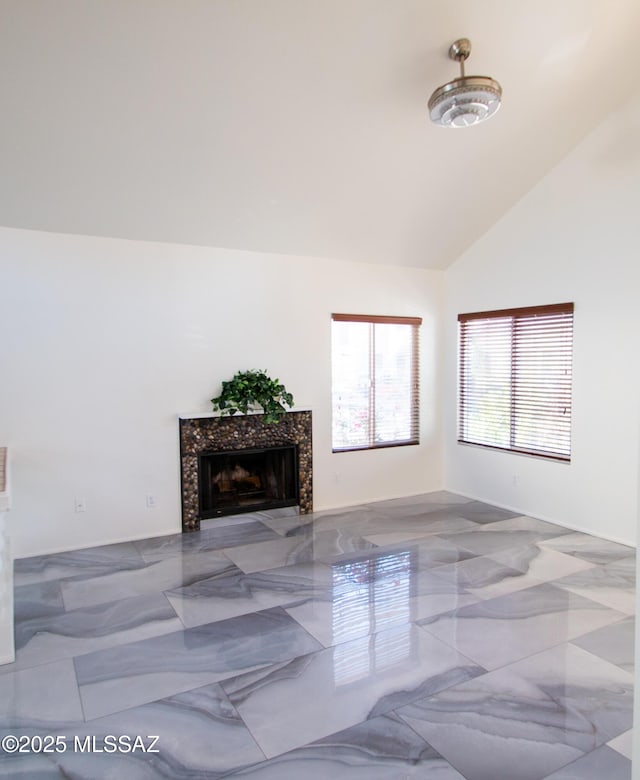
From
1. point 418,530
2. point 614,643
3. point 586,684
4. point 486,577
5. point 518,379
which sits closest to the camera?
point 586,684

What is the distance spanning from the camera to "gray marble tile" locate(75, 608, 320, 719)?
263 cm

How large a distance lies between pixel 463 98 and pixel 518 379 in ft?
9.59

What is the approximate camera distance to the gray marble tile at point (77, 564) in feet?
13.1

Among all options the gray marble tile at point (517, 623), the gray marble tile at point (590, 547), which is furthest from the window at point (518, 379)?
the gray marble tile at point (517, 623)

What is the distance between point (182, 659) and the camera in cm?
291

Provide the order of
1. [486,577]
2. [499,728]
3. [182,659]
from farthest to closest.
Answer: [486,577], [182,659], [499,728]

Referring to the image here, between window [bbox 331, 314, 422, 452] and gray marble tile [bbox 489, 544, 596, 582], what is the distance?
192 cm

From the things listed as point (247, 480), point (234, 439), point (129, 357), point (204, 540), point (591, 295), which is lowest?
point (204, 540)

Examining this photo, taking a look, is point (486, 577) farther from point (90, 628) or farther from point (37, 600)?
point (37, 600)

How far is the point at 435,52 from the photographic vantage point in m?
3.47

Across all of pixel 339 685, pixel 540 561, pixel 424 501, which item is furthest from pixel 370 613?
pixel 424 501

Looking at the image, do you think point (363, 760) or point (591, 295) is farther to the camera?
point (591, 295)

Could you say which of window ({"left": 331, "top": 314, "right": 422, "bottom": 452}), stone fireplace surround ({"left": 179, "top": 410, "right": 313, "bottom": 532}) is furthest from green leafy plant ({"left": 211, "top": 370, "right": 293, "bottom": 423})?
window ({"left": 331, "top": 314, "right": 422, "bottom": 452})

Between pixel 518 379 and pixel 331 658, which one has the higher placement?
pixel 518 379
